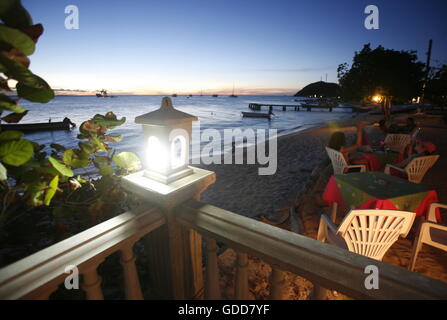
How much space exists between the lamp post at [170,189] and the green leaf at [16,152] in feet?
1.97

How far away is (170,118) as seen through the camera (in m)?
1.32

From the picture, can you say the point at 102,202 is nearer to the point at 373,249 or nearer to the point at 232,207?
the point at 373,249

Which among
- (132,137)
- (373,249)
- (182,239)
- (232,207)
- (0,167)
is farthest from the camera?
(132,137)

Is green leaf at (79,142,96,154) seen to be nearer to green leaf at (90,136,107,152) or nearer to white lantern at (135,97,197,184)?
green leaf at (90,136,107,152)

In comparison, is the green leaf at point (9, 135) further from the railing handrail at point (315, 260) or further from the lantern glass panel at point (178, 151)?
the railing handrail at point (315, 260)

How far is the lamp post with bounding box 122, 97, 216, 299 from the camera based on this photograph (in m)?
1.35

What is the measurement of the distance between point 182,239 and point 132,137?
23.8 meters

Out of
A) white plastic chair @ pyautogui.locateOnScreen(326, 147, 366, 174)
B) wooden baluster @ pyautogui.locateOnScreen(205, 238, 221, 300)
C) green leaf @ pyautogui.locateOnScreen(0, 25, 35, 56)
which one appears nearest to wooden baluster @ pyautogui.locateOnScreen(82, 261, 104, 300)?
wooden baluster @ pyautogui.locateOnScreen(205, 238, 221, 300)

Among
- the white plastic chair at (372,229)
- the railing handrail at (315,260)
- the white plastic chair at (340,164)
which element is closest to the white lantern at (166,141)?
the railing handrail at (315,260)

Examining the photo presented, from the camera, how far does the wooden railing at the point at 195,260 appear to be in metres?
0.83

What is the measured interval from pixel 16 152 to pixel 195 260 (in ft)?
4.02

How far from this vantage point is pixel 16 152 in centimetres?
90

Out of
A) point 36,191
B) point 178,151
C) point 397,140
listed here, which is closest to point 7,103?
point 36,191
